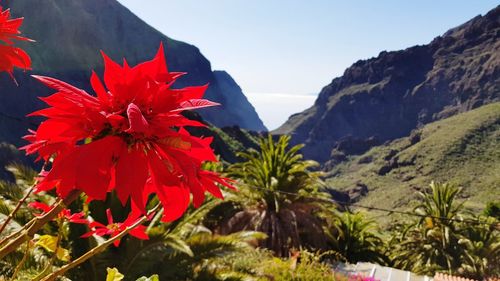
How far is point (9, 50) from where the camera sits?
784 mm

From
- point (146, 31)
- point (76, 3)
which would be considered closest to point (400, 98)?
point (146, 31)

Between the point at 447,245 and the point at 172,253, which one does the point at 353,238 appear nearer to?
the point at 447,245

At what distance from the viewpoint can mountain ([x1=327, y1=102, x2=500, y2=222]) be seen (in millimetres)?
60594

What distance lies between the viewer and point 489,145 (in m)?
66.8

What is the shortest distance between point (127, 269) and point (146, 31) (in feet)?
413

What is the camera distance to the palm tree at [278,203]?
7781mm

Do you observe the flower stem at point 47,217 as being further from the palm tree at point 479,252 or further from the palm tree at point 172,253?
the palm tree at point 479,252

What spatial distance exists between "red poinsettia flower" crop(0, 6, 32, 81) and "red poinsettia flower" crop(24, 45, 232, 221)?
25 cm

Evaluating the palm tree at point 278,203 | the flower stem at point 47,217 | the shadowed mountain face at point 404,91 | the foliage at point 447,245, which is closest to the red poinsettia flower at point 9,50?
the flower stem at point 47,217

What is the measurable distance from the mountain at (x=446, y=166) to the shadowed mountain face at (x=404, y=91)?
3850 centimetres

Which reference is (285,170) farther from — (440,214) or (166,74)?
(166,74)

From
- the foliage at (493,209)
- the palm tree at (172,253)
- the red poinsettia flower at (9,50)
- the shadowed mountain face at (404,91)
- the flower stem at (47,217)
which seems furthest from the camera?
the shadowed mountain face at (404,91)

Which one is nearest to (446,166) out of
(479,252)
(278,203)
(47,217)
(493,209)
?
(493,209)

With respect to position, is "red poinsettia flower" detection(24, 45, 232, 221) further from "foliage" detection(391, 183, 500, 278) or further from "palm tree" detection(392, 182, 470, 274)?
"palm tree" detection(392, 182, 470, 274)
